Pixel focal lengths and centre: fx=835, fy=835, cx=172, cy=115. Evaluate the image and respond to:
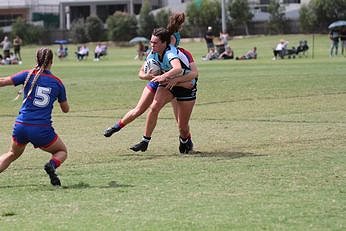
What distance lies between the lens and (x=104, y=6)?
381ft

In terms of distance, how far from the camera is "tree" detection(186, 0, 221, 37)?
296 ft

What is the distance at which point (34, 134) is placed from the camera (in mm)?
9148

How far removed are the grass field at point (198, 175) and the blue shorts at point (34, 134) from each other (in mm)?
492

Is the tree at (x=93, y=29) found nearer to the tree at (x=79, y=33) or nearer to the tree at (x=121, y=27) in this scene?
the tree at (x=79, y=33)

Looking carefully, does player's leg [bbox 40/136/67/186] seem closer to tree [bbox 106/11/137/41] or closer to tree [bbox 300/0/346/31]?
tree [bbox 300/0/346/31]

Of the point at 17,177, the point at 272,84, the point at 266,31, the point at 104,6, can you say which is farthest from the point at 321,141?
the point at 104,6

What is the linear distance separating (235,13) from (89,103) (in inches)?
2786

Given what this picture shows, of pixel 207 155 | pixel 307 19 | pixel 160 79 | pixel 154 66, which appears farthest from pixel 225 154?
pixel 307 19

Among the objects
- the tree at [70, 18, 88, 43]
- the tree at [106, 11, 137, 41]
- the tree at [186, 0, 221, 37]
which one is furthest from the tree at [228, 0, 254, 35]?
the tree at [70, 18, 88, 43]

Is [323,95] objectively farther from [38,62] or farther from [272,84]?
[38,62]

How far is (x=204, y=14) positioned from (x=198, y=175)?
81425 millimetres

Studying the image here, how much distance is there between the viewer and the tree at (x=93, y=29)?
96.4 m

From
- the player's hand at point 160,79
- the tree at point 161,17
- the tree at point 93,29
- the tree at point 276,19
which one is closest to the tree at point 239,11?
the tree at point 276,19

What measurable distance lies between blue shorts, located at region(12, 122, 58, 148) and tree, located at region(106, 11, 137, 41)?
275ft
